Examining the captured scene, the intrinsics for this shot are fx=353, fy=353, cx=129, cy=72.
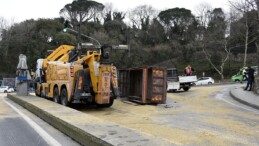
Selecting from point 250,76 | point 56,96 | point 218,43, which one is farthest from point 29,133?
point 218,43

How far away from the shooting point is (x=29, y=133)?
930 centimetres

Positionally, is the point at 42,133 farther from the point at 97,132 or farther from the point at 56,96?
the point at 56,96

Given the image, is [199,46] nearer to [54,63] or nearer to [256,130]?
[54,63]

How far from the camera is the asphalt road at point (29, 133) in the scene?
8.08m

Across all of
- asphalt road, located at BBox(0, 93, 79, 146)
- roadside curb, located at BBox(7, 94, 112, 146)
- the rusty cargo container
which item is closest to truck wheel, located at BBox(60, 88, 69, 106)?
roadside curb, located at BBox(7, 94, 112, 146)

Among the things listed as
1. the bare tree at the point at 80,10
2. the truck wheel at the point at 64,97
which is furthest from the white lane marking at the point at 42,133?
the bare tree at the point at 80,10

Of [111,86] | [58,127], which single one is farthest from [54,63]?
[58,127]

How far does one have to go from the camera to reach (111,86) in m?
16.2

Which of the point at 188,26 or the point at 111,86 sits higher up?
the point at 188,26

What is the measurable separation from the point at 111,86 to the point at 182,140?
8.45m

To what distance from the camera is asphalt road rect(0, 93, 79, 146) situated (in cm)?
808

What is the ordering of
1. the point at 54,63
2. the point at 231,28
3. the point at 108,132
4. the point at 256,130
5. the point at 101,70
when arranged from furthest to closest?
1. the point at 231,28
2. the point at 54,63
3. the point at 101,70
4. the point at 256,130
5. the point at 108,132

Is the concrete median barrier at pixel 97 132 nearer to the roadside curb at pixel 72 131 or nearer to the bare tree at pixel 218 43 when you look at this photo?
the roadside curb at pixel 72 131

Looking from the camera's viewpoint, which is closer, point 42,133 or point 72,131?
point 72,131
